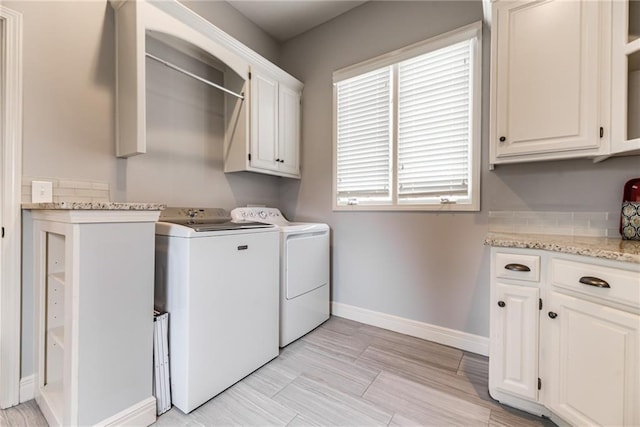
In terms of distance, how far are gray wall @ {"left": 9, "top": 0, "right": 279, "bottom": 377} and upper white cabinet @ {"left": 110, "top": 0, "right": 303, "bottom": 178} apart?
97 millimetres

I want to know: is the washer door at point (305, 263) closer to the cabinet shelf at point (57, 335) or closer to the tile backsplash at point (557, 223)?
the cabinet shelf at point (57, 335)

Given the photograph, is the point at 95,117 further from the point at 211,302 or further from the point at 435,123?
the point at 435,123

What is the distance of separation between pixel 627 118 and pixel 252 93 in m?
2.48

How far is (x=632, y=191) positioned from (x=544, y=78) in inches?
31.3

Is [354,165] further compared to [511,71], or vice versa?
[354,165]

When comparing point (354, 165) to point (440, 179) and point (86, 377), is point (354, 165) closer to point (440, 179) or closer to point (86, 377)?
point (440, 179)

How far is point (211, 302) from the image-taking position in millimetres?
1470

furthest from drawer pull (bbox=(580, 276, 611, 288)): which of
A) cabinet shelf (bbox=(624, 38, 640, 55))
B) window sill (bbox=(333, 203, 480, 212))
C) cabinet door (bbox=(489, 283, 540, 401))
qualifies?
cabinet shelf (bbox=(624, 38, 640, 55))

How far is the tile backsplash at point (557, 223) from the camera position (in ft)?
5.18

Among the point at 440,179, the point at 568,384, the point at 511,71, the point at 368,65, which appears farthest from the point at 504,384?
the point at 368,65

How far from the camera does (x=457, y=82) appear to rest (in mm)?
2057

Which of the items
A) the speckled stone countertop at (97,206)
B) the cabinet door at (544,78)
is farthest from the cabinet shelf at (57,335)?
the cabinet door at (544,78)

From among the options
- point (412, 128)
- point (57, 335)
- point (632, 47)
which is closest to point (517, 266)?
point (632, 47)

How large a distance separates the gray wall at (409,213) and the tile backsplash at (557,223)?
0.14 ft
